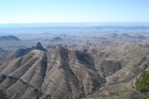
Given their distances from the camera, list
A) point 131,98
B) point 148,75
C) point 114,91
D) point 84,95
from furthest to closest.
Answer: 1. point 84,95
2. point 114,91
3. point 148,75
4. point 131,98

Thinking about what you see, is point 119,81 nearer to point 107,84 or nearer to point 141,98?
point 107,84

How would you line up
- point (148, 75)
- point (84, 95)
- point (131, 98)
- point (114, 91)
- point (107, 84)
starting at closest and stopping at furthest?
point (131, 98)
point (148, 75)
point (114, 91)
point (84, 95)
point (107, 84)

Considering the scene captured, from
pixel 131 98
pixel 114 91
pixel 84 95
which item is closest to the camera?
pixel 131 98

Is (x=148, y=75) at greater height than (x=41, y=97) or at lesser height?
greater

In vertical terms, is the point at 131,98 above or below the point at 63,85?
above

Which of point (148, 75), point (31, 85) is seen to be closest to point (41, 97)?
point (31, 85)

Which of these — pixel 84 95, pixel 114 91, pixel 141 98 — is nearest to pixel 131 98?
pixel 141 98

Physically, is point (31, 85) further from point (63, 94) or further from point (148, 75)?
point (148, 75)

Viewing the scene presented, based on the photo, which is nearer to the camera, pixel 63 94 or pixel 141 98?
pixel 141 98

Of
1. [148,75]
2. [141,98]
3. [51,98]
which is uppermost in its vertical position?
[148,75]
